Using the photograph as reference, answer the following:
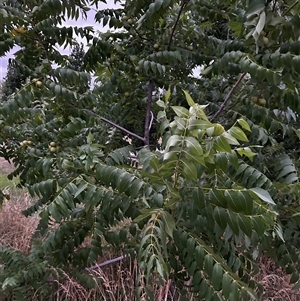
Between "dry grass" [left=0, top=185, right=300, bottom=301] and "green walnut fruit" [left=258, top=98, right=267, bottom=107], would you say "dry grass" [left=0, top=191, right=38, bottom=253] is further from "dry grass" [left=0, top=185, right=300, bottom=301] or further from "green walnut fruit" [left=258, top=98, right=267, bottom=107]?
"green walnut fruit" [left=258, top=98, right=267, bottom=107]

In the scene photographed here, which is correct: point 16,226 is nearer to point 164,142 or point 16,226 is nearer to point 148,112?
point 148,112

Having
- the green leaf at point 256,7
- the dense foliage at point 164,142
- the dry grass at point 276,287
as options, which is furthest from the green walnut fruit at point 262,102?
the dry grass at point 276,287

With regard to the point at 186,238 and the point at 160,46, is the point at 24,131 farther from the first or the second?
the point at 186,238

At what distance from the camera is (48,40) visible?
1.95m

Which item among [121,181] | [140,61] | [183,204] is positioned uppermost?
[140,61]

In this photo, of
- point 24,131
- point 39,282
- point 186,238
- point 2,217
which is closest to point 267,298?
point 39,282

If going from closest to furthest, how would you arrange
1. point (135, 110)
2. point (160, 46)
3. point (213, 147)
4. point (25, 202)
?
point (213, 147) < point (160, 46) < point (135, 110) < point (25, 202)

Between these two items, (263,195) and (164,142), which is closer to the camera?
(263,195)

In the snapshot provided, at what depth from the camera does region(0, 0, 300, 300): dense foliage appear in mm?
1192

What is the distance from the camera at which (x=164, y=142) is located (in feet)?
4.67

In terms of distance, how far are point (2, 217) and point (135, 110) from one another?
9.25 feet

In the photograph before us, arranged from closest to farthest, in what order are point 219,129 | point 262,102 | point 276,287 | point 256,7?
point 219,129, point 256,7, point 262,102, point 276,287

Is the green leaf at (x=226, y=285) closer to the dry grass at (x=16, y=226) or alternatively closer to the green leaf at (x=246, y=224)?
the green leaf at (x=246, y=224)

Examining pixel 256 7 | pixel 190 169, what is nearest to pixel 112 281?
pixel 190 169
